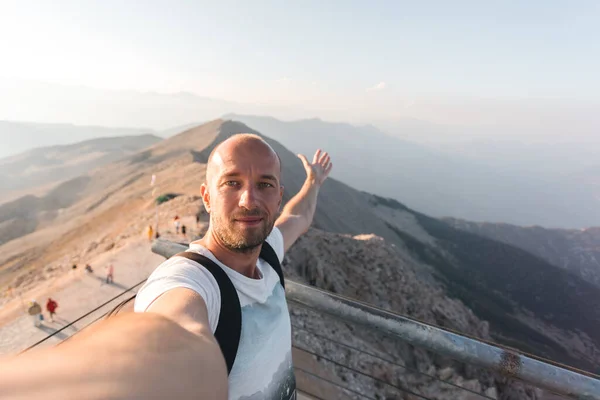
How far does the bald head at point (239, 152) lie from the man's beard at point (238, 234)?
1.02 ft

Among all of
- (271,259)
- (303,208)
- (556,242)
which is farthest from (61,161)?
(556,242)

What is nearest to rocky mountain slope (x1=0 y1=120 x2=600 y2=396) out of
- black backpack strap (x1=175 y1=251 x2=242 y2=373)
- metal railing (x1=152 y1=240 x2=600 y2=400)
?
metal railing (x1=152 y1=240 x2=600 y2=400)

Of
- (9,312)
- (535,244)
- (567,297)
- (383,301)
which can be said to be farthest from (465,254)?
(9,312)

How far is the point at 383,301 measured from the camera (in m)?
17.5

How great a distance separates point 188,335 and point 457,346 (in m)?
1.77

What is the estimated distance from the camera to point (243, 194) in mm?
1914


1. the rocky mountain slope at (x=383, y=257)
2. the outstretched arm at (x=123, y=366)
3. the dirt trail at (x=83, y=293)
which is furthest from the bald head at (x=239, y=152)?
the rocky mountain slope at (x=383, y=257)

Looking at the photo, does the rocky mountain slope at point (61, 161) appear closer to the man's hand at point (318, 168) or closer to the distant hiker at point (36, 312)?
the distant hiker at point (36, 312)

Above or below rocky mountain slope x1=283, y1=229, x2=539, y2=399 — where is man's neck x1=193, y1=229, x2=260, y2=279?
above

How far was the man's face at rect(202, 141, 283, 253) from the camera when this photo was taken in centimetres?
189

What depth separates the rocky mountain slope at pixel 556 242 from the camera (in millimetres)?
113500

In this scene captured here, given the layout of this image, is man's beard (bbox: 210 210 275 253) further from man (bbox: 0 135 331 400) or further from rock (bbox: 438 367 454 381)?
rock (bbox: 438 367 454 381)

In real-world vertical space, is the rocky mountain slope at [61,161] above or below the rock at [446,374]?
below

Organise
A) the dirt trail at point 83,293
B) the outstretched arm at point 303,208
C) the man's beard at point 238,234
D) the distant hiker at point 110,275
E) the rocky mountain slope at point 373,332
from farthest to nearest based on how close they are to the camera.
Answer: the distant hiker at point 110,275 < the dirt trail at point 83,293 < the rocky mountain slope at point 373,332 < the outstretched arm at point 303,208 < the man's beard at point 238,234
